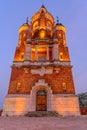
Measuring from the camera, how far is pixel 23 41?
29031 millimetres

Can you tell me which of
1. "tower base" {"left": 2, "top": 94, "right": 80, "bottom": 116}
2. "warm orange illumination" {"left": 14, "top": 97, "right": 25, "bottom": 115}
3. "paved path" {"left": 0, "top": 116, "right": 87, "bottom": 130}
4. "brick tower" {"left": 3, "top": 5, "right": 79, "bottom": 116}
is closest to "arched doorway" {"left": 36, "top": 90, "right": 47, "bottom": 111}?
"brick tower" {"left": 3, "top": 5, "right": 79, "bottom": 116}

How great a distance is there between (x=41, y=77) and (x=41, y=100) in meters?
3.22

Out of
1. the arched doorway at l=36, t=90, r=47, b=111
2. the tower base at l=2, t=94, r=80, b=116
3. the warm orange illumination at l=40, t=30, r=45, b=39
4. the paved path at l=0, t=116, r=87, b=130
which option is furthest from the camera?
the warm orange illumination at l=40, t=30, r=45, b=39

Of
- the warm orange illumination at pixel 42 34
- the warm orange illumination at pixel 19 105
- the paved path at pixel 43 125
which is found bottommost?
the paved path at pixel 43 125

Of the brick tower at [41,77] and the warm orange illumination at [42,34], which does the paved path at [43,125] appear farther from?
the warm orange illumination at [42,34]

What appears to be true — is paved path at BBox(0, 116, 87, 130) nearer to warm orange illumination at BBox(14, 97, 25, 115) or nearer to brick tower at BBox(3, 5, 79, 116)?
warm orange illumination at BBox(14, 97, 25, 115)

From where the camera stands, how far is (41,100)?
75.4 ft

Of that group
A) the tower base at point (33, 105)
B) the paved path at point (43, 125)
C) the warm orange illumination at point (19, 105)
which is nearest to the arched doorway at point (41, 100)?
the tower base at point (33, 105)

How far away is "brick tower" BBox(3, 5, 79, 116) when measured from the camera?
21812 mm

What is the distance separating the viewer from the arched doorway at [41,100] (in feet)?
73.5

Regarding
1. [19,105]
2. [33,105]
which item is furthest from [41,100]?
[19,105]

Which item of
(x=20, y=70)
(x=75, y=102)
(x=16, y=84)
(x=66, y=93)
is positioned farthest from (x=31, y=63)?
(x=75, y=102)

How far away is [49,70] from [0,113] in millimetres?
9036

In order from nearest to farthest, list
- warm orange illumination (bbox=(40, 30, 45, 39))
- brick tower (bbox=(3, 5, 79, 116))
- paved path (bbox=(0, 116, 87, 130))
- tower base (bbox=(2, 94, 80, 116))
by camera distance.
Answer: paved path (bbox=(0, 116, 87, 130))
tower base (bbox=(2, 94, 80, 116))
brick tower (bbox=(3, 5, 79, 116))
warm orange illumination (bbox=(40, 30, 45, 39))
